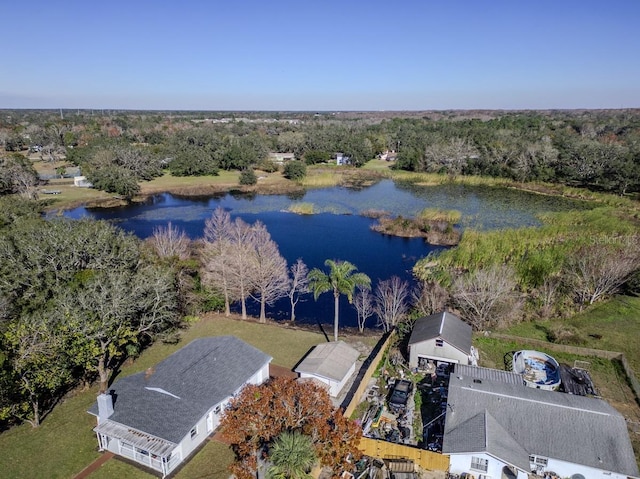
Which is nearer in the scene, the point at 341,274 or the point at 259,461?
the point at 259,461

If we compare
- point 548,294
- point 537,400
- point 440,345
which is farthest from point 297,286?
point 537,400

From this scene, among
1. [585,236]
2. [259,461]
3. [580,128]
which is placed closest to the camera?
[259,461]

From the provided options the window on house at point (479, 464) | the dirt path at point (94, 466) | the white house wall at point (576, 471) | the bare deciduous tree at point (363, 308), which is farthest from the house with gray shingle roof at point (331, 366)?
the white house wall at point (576, 471)

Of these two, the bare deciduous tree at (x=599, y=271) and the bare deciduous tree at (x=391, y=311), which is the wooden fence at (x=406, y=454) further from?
the bare deciduous tree at (x=599, y=271)

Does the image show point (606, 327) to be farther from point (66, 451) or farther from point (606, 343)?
point (66, 451)

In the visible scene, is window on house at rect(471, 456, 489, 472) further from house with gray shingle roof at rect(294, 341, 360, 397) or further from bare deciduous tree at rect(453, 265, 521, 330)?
bare deciduous tree at rect(453, 265, 521, 330)

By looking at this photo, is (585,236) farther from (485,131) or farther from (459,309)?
(485,131)

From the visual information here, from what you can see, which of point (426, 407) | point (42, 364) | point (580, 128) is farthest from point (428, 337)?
point (580, 128)
